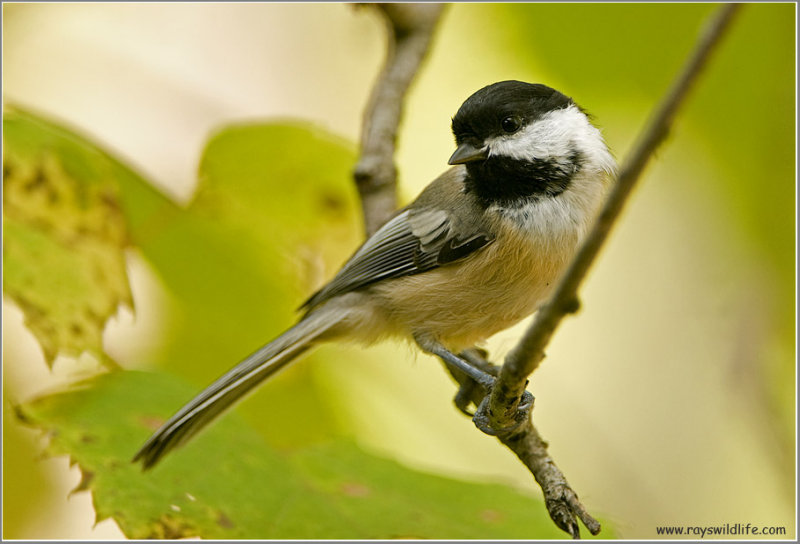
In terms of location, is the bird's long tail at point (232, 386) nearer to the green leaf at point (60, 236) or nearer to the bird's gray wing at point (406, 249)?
the bird's gray wing at point (406, 249)

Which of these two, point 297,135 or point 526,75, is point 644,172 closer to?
point 297,135

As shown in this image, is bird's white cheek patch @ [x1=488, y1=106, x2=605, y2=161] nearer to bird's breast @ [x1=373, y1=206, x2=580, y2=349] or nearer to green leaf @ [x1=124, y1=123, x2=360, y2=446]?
bird's breast @ [x1=373, y1=206, x2=580, y2=349]

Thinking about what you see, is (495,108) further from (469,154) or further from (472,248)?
(472,248)

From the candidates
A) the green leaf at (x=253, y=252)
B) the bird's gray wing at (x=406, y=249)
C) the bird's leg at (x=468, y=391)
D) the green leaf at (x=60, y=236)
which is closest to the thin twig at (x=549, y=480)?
the bird's leg at (x=468, y=391)

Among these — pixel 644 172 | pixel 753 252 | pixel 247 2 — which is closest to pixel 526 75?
pixel 753 252

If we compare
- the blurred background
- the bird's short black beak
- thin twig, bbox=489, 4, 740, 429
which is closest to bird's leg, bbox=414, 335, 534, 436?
the blurred background

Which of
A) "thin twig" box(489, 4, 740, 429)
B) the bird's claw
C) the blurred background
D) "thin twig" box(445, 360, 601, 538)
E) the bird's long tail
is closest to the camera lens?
"thin twig" box(489, 4, 740, 429)
